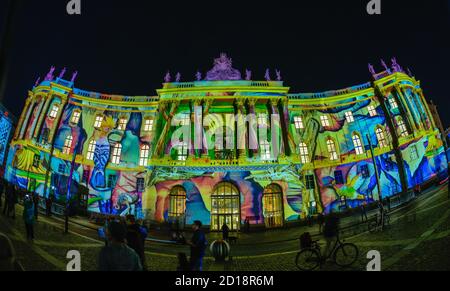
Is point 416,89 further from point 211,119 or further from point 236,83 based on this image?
point 211,119

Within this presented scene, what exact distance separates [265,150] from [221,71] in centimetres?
786

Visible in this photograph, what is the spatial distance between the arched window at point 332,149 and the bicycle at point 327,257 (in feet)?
49.0

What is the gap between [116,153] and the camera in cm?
2177

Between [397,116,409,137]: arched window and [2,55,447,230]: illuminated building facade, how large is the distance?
7 centimetres

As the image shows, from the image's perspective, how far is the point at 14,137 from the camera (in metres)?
15.0

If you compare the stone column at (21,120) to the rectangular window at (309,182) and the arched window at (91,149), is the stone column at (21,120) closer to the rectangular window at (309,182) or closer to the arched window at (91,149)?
the arched window at (91,149)

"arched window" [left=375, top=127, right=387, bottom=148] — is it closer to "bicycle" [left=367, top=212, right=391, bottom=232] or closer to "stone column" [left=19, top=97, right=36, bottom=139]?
"bicycle" [left=367, top=212, right=391, bottom=232]

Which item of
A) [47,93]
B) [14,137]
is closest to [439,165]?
[14,137]

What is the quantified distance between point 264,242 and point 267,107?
39.4ft

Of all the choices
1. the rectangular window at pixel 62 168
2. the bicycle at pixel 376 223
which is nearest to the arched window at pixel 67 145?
the rectangular window at pixel 62 168

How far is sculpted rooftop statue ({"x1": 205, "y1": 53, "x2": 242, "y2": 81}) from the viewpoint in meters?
22.3

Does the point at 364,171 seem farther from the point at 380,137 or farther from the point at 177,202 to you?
the point at 177,202

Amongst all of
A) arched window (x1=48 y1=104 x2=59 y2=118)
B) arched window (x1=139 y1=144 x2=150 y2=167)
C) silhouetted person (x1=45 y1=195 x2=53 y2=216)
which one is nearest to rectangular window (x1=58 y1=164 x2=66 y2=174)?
arched window (x1=48 y1=104 x2=59 y2=118)

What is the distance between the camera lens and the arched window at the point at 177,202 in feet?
60.2
